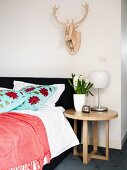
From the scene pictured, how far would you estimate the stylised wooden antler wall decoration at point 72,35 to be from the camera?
309 cm

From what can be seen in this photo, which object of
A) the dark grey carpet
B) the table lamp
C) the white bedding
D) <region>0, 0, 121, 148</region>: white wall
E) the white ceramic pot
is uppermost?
<region>0, 0, 121, 148</region>: white wall

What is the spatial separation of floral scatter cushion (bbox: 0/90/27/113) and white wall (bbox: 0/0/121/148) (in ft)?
3.11

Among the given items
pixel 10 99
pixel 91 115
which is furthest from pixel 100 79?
pixel 10 99

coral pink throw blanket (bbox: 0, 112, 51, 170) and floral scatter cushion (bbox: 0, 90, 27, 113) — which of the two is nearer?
coral pink throw blanket (bbox: 0, 112, 51, 170)

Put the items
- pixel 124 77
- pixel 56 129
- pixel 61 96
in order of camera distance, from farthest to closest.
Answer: pixel 124 77 → pixel 61 96 → pixel 56 129

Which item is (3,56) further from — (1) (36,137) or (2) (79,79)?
(1) (36,137)

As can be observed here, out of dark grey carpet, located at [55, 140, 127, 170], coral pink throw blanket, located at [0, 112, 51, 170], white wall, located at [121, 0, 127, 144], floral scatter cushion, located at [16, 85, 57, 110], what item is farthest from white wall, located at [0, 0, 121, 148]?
coral pink throw blanket, located at [0, 112, 51, 170]

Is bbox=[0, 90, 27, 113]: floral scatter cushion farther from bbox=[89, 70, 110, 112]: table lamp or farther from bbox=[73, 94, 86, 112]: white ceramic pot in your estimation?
bbox=[89, 70, 110, 112]: table lamp

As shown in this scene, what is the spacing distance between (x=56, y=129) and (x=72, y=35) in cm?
137

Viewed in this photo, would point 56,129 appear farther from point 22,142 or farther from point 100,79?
point 100,79

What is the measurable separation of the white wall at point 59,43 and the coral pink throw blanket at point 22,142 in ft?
4.14

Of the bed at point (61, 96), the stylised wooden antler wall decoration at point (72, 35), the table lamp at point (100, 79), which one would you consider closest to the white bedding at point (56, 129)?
the bed at point (61, 96)

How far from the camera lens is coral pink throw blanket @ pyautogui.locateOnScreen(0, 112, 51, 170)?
1.80 m

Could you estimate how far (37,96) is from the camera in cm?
275
